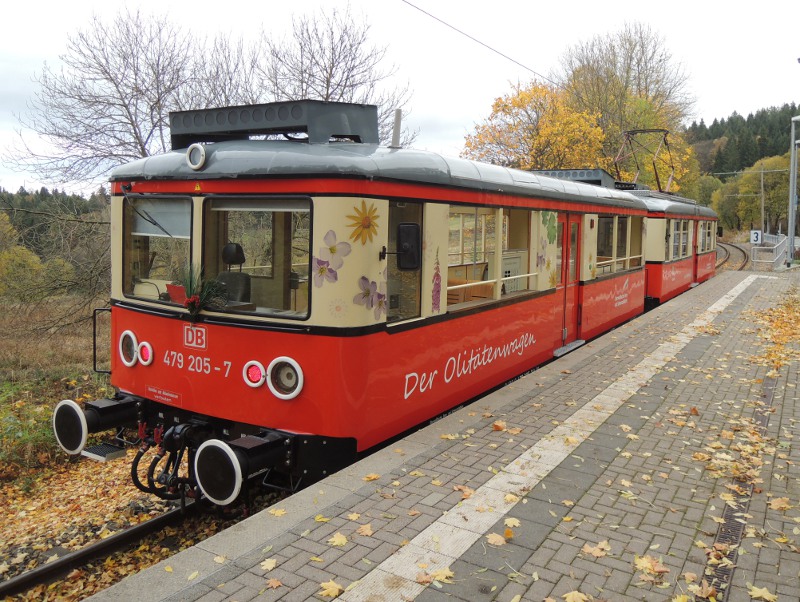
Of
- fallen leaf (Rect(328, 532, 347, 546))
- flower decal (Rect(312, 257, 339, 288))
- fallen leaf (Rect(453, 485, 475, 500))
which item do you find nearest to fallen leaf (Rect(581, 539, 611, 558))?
fallen leaf (Rect(453, 485, 475, 500))

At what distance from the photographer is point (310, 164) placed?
15.4ft

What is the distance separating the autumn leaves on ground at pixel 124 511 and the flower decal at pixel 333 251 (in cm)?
159

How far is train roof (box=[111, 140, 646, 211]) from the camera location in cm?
472

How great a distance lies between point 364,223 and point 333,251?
31cm

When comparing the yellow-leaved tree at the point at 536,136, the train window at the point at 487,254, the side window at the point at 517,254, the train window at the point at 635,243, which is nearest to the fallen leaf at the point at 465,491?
the train window at the point at 487,254

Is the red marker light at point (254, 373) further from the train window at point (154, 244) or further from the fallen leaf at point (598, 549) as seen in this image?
the fallen leaf at point (598, 549)

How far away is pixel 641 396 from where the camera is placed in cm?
741

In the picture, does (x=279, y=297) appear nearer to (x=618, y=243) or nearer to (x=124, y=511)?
(x=124, y=511)

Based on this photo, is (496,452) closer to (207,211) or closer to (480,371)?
(480,371)

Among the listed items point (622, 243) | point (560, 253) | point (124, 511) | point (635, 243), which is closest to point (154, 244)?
point (124, 511)

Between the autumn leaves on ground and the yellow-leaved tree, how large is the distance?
780 inches

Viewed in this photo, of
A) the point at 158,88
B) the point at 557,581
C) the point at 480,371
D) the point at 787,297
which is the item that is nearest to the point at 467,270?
the point at 480,371

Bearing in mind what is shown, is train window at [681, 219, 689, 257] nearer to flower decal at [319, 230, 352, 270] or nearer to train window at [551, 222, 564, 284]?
train window at [551, 222, 564, 284]

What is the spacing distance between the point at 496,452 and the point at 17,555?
386cm
